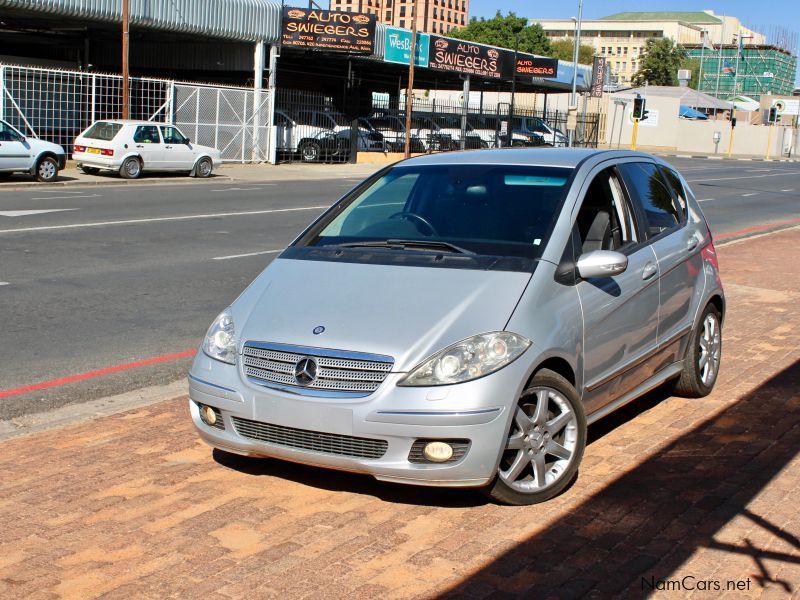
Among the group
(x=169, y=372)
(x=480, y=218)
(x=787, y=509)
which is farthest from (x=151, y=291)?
(x=787, y=509)

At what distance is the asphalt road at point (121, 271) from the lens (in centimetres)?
734

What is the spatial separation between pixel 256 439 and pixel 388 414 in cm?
72

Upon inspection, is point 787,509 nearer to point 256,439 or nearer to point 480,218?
point 480,218

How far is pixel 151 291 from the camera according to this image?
10.4 metres

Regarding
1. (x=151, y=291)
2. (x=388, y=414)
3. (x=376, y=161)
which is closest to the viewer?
(x=388, y=414)

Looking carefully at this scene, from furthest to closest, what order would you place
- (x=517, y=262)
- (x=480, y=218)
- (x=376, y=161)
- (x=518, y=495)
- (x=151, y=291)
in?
(x=376, y=161), (x=151, y=291), (x=480, y=218), (x=517, y=262), (x=518, y=495)

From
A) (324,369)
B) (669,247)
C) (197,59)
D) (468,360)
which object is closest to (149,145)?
(197,59)

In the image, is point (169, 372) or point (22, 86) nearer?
point (169, 372)

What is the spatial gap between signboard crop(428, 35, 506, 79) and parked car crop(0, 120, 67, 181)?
2323 centimetres

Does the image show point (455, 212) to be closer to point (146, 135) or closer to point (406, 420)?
point (406, 420)

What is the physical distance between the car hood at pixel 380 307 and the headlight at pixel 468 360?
0.04 m

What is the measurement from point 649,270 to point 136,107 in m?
30.5

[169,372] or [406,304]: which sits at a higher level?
[406,304]

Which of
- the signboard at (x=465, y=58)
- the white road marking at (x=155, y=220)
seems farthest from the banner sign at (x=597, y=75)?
the white road marking at (x=155, y=220)
